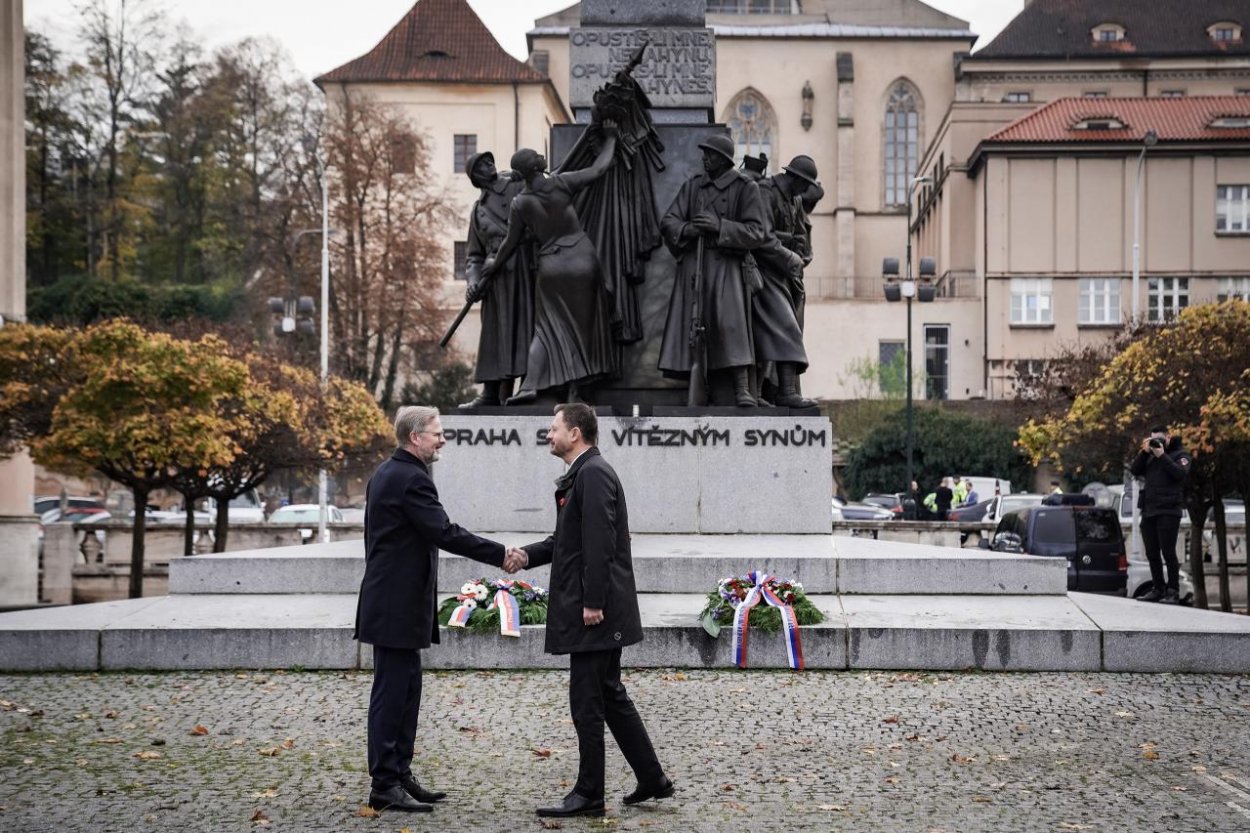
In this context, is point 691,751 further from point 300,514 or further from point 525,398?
point 300,514

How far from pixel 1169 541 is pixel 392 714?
1247cm

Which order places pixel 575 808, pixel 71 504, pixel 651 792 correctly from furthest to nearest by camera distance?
pixel 71 504
pixel 651 792
pixel 575 808

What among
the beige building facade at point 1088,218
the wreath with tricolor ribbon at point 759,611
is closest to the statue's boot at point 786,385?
the wreath with tricolor ribbon at point 759,611

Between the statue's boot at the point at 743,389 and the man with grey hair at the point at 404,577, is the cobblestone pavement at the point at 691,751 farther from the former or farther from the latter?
the statue's boot at the point at 743,389

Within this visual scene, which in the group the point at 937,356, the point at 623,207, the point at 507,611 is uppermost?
the point at 937,356

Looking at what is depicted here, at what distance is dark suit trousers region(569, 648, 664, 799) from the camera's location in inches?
301

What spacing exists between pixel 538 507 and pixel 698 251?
2754 millimetres

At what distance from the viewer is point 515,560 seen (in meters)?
7.97

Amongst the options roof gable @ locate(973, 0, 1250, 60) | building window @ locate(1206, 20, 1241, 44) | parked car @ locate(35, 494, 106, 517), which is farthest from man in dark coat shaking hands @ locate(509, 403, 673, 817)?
building window @ locate(1206, 20, 1241, 44)

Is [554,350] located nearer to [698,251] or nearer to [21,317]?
[698,251]

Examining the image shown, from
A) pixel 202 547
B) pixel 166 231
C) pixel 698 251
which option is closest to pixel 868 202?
pixel 166 231

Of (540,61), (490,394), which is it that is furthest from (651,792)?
(540,61)

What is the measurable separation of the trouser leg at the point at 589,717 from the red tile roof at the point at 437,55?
71.2 meters

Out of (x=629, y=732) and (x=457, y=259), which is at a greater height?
(x=457, y=259)
